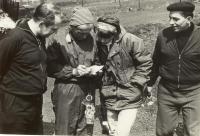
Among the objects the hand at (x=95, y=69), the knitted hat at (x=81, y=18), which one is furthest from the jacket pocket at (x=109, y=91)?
the knitted hat at (x=81, y=18)

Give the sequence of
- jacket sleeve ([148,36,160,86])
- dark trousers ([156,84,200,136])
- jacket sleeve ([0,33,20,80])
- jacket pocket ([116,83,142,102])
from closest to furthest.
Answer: jacket sleeve ([0,33,20,80]) → jacket pocket ([116,83,142,102]) → dark trousers ([156,84,200,136]) → jacket sleeve ([148,36,160,86])

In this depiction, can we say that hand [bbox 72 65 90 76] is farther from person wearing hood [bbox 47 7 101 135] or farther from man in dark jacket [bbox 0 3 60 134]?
man in dark jacket [bbox 0 3 60 134]

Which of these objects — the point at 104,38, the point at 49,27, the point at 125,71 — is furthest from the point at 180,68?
the point at 49,27

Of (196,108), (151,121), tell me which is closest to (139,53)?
(196,108)

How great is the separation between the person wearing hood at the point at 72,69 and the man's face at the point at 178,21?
85 cm

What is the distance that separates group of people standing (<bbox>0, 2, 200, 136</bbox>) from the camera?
12.1ft

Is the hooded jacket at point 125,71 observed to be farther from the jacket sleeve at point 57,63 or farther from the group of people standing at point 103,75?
the jacket sleeve at point 57,63

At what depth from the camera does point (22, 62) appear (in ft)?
11.8

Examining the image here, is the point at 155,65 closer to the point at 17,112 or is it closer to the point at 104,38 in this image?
the point at 104,38

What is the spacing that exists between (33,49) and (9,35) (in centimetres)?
23

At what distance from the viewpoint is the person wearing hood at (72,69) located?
13.6 ft

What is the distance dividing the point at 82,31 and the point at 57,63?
1.35 ft

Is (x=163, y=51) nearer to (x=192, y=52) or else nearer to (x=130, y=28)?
(x=192, y=52)

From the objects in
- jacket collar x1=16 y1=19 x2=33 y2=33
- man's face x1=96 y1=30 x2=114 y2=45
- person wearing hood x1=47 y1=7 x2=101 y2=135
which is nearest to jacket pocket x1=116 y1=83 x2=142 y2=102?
person wearing hood x1=47 y1=7 x2=101 y2=135
